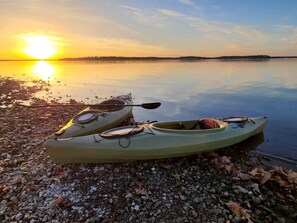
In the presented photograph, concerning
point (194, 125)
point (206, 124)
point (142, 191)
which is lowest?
point (142, 191)

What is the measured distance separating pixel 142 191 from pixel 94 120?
397 cm

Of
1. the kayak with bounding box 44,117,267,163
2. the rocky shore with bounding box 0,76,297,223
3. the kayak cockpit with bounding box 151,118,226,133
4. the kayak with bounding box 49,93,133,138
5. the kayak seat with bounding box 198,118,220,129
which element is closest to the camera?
the rocky shore with bounding box 0,76,297,223

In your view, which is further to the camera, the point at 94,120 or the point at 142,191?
the point at 94,120

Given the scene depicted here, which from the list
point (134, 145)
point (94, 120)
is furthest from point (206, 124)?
point (94, 120)

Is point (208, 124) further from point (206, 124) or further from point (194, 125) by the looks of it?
point (194, 125)

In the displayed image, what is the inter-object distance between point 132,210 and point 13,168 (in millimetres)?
3615

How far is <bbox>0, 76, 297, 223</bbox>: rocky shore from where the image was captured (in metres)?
4.91

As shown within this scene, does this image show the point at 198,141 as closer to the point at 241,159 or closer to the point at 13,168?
the point at 241,159

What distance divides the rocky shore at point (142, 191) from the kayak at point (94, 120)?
105 cm

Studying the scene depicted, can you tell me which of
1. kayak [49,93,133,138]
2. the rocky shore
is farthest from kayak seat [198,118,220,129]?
kayak [49,93,133,138]

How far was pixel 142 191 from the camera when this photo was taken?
5.50m

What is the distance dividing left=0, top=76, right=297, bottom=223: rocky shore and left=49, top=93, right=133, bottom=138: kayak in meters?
1.05

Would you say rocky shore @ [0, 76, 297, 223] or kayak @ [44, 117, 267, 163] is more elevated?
kayak @ [44, 117, 267, 163]

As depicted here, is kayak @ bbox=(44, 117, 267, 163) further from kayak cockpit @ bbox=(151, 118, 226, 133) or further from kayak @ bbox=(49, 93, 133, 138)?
kayak @ bbox=(49, 93, 133, 138)
